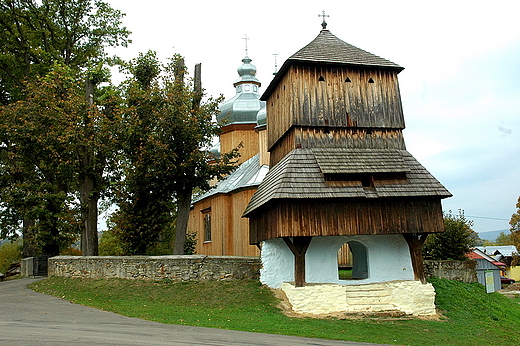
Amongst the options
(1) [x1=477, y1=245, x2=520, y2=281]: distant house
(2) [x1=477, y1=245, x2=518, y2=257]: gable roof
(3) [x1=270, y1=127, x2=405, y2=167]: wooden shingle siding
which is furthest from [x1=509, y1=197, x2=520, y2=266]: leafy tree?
(3) [x1=270, y1=127, x2=405, y2=167]: wooden shingle siding

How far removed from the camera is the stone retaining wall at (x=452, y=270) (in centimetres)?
1934

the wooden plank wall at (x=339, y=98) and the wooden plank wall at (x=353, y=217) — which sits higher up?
the wooden plank wall at (x=339, y=98)

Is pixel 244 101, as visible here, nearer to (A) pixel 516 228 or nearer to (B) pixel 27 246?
(B) pixel 27 246

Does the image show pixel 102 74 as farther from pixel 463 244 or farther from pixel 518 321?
pixel 518 321

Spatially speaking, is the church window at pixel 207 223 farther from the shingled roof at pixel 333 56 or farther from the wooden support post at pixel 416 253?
the wooden support post at pixel 416 253

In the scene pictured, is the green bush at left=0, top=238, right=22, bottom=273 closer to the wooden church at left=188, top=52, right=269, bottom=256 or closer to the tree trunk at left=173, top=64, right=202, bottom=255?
the wooden church at left=188, top=52, right=269, bottom=256

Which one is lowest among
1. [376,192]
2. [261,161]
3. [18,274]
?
[18,274]

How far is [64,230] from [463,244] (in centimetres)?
1992

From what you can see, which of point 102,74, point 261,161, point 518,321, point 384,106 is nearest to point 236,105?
point 261,161

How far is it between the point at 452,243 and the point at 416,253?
6.31 meters

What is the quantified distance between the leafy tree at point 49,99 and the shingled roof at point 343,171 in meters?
10.0

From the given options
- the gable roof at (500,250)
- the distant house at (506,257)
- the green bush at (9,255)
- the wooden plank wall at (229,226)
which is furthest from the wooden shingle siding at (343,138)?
the gable roof at (500,250)

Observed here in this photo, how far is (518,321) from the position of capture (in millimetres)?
16938

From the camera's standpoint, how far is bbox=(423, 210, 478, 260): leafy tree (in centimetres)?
2159
